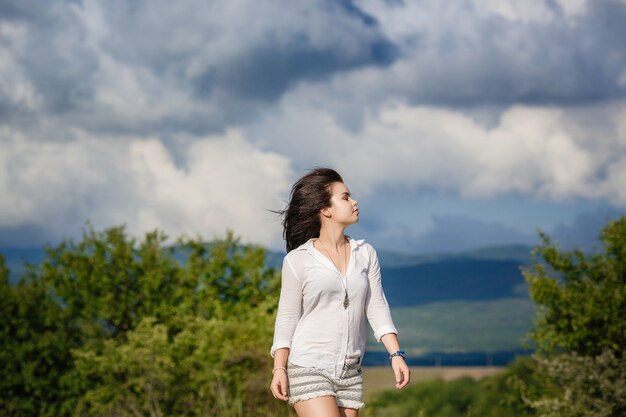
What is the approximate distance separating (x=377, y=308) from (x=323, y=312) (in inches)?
14.3

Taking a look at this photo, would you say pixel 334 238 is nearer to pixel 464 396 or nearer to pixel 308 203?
pixel 308 203

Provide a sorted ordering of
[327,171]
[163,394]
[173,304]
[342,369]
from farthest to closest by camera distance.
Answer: [173,304]
[163,394]
[327,171]
[342,369]

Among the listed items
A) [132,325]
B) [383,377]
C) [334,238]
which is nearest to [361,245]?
[334,238]

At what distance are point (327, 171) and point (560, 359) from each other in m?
16.5

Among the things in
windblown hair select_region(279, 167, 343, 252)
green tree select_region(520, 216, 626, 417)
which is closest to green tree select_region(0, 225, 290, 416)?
green tree select_region(520, 216, 626, 417)

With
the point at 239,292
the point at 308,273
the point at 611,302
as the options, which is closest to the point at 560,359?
A: the point at 611,302

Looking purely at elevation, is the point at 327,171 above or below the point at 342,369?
above

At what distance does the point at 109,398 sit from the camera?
2948 centimetres

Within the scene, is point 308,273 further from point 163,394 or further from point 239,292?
point 239,292

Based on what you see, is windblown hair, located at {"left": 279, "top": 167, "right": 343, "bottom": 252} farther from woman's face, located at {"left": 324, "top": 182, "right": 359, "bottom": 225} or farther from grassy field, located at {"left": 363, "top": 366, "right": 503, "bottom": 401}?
grassy field, located at {"left": 363, "top": 366, "right": 503, "bottom": 401}


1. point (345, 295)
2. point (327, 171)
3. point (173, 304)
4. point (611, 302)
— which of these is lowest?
point (345, 295)

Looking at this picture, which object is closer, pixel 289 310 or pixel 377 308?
pixel 289 310

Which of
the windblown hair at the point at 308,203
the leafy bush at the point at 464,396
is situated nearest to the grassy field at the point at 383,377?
the leafy bush at the point at 464,396

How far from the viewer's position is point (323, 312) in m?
5.47
